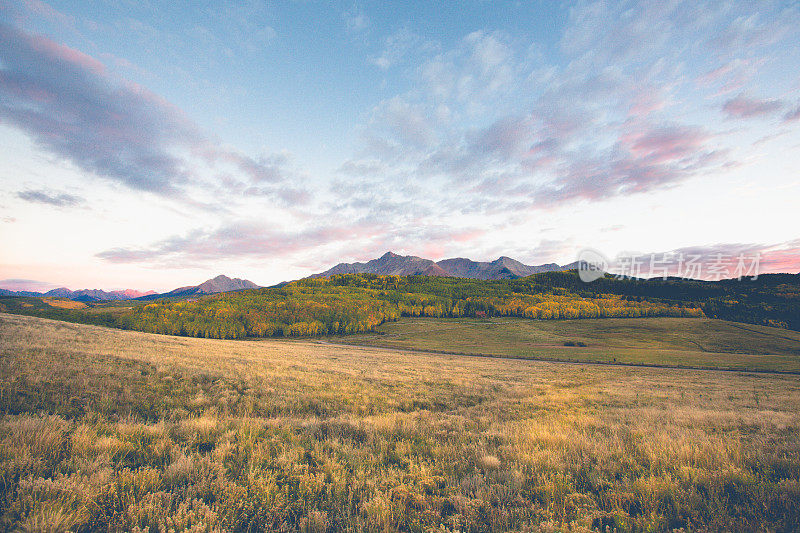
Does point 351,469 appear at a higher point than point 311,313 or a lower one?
higher

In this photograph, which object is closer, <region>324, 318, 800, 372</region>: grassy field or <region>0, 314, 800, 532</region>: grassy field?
<region>0, 314, 800, 532</region>: grassy field

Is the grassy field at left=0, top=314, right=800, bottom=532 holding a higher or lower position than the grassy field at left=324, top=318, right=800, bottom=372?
higher

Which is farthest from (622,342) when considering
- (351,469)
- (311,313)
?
(311,313)

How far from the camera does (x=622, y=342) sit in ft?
245

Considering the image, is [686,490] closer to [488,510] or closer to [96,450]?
[488,510]

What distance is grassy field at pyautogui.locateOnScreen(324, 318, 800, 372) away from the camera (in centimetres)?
5234

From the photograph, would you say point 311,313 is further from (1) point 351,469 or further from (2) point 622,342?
(1) point 351,469

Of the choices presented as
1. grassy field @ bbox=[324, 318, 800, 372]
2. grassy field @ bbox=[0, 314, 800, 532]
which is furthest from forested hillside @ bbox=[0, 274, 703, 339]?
grassy field @ bbox=[0, 314, 800, 532]

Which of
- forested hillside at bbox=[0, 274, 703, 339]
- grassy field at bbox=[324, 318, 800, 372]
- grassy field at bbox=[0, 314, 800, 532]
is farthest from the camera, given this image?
forested hillside at bbox=[0, 274, 703, 339]

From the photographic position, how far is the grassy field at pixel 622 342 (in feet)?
172

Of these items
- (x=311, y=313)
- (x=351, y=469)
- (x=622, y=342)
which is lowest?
(x=622, y=342)

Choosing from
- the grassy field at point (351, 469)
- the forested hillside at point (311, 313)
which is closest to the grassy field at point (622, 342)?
the forested hillside at point (311, 313)

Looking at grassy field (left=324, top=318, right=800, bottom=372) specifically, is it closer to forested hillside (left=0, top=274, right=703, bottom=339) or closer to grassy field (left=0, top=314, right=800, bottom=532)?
forested hillside (left=0, top=274, right=703, bottom=339)

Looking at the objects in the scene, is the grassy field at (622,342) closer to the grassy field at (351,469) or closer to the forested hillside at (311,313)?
the forested hillside at (311,313)
